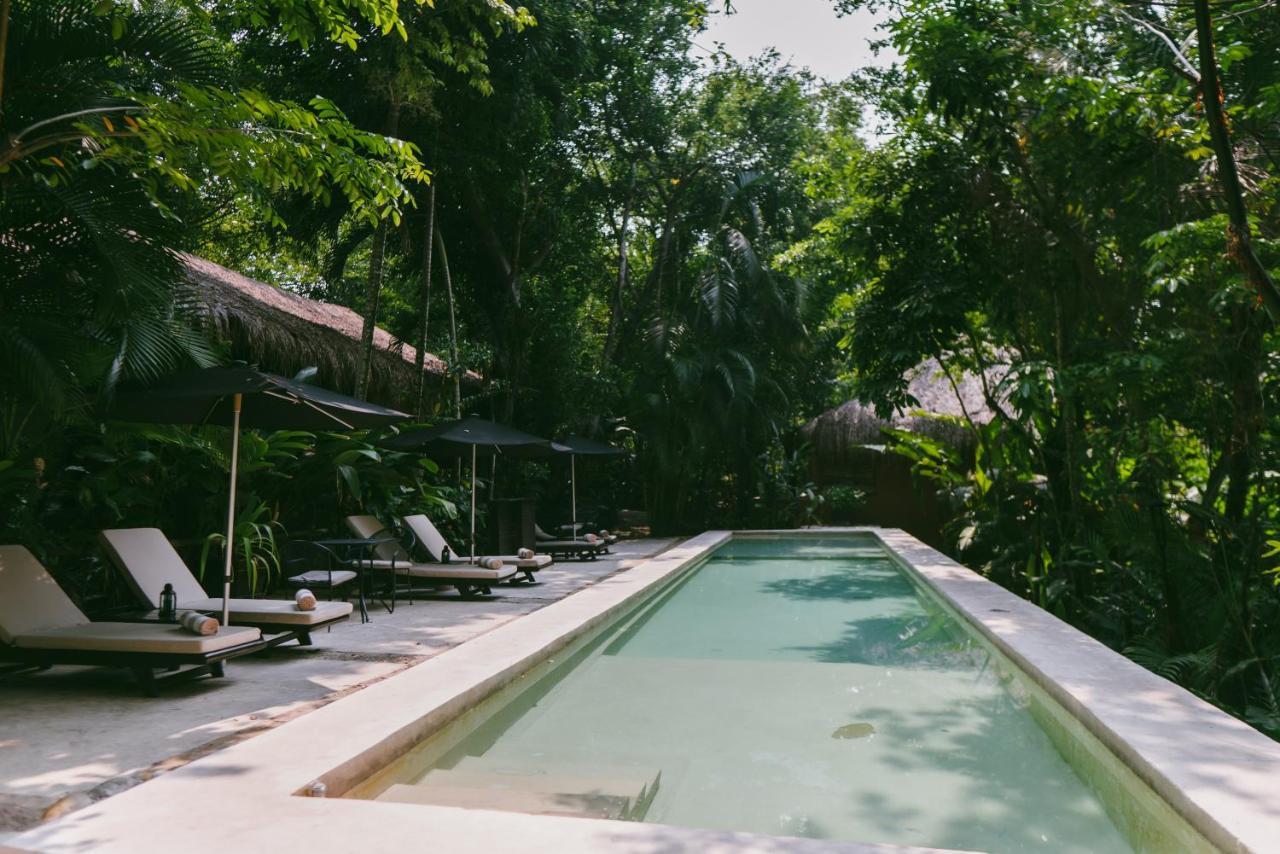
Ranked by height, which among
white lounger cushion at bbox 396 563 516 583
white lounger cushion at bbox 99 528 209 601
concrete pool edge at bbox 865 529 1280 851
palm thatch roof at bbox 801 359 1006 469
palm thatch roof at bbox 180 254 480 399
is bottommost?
concrete pool edge at bbox 865 529 1280 851

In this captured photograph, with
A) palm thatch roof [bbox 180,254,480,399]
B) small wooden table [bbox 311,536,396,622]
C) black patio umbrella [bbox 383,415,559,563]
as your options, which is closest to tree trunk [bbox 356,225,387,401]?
palm thatch roof [bbox 180,254,480,399]

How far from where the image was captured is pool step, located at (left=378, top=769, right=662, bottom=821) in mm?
3168

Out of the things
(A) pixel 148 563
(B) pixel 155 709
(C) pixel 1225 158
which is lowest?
(B) pixel 155 709

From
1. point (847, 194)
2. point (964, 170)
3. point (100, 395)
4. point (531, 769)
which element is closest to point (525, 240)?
point (847, 194)

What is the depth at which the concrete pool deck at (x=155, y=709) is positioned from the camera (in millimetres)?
3117

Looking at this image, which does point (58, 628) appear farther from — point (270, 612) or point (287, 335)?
point (287, 335)

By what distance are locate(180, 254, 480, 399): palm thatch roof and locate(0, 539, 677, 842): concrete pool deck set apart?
16.0 feet

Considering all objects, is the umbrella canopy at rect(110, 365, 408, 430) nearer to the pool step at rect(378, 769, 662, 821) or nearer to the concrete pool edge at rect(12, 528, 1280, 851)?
the concrete pool edge at rect(12, 528, 1280, 851)

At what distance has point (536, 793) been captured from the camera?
3328mm

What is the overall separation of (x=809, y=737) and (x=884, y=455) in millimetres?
15426

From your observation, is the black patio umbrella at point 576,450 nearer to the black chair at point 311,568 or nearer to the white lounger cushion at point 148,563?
the black chair at point 311,568

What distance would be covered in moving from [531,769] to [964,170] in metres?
8.20

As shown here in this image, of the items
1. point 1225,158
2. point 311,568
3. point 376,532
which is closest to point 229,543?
point 311,568

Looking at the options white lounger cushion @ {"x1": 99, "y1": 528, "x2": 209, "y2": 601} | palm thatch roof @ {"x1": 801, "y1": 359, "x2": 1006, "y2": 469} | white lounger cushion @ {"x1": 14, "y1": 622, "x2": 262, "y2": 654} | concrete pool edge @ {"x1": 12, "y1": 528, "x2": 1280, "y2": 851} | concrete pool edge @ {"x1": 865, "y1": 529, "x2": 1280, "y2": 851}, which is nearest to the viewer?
concrete pool edge @ {"x1": 12, "y1": 528, "x2": 1280, "y2": 851}
